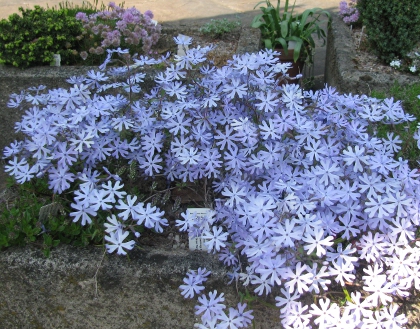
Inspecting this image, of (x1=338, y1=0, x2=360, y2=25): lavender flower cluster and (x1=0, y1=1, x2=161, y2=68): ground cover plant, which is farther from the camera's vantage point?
(x1=338, y1=0, x2=360, y2=25): lavender flower cluster

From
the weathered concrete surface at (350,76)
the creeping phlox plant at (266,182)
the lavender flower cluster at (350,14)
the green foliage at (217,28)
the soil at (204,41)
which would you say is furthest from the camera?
the lavender flower cluster at (350,14)

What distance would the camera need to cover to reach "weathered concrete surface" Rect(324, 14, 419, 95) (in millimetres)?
3102

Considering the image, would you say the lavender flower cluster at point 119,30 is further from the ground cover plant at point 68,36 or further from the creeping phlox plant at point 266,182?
the creeping phlox plant at point 266,182

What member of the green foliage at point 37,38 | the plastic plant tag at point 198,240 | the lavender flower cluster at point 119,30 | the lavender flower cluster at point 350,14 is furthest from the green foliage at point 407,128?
the green foliage at point 37,38

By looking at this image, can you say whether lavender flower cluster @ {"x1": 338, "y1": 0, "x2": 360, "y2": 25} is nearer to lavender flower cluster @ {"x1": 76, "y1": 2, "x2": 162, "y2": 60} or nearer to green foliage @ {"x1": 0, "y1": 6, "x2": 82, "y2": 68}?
lavender flower cluster @ {"x1": 76, "y1": 2, "x2": 162, "y2": 60}

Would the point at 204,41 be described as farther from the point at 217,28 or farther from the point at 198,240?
the point at 198,240

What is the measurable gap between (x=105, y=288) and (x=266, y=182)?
27.8 inches

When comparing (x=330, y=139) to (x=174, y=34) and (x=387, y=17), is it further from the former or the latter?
(x=174, y=34)

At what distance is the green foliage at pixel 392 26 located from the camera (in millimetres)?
3463

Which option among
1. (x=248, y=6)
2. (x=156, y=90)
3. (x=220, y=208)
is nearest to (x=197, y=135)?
(x=220, y=208)

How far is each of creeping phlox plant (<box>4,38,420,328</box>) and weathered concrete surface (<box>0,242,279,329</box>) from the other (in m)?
0.07

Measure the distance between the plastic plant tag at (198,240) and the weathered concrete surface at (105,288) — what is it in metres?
0.03

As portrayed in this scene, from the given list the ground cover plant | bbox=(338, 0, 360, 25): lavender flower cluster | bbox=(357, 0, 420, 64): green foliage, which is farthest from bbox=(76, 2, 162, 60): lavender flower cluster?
bbox=(338, 0, 360, 25): lavender flower cluster

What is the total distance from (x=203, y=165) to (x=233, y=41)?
245 centimetres
